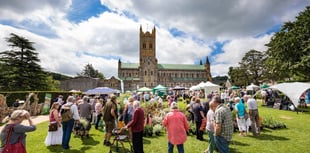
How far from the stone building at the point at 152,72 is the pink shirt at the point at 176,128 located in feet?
218

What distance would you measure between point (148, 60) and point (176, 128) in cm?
7130

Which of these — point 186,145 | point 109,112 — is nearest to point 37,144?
point 109,112

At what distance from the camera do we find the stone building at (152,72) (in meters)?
72.8

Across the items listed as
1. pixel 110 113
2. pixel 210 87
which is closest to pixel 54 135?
pixel 110 113

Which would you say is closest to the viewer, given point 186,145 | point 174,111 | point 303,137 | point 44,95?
point 174,111

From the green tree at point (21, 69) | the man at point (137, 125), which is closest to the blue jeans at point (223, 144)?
the man at point (137, 125)

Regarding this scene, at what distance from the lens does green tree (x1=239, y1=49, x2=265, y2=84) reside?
4553 cm

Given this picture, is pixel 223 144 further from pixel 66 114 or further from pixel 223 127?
pixel 66 114

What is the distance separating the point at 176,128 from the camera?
4324 millimetres

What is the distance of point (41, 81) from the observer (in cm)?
2739

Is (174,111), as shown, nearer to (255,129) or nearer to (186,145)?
(186,145)

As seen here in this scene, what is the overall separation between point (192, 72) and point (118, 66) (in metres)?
39.6

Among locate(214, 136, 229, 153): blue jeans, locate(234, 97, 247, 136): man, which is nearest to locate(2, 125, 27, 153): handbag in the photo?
locate(214, 136, 229, 153): blue jeans

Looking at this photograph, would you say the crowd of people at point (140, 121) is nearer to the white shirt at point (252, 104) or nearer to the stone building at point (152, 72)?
the white shirt at point (252, 104)
